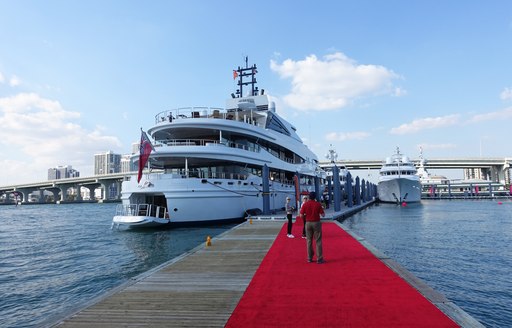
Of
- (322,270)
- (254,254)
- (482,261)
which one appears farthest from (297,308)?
(482,261)

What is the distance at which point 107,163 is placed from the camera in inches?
7156

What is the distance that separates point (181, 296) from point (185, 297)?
104mm

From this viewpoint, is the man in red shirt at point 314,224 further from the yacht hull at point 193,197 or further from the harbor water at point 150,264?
the yacht hull at point 193,197

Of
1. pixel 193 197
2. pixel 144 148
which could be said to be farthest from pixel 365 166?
pixel 144 148

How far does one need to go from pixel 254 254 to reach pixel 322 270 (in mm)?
2723

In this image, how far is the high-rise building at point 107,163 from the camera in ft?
583

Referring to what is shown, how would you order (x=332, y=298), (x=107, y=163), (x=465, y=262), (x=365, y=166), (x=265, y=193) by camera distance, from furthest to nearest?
1. (x=107, y=163)
2. (x=365, y=166)
3. (x=265, y=193)
4. (x=465, y=262)
5. (x=332, y=298)

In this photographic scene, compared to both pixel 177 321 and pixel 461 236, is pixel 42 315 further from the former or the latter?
pixel 461 236

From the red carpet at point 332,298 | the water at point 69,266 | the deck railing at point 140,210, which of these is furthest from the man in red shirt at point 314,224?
the deck railing at point 140,210

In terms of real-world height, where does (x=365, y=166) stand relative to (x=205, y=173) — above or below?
above

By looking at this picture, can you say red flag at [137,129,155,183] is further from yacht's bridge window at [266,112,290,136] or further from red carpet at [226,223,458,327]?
red carpet at [226,223,458,327]

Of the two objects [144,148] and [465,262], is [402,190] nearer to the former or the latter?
[465,262]

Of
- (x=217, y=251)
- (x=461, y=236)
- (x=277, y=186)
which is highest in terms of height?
(x=277, y=186)

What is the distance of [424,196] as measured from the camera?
8350 cm
